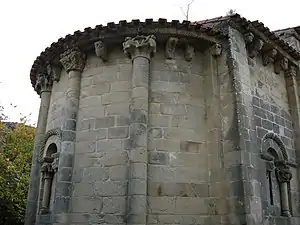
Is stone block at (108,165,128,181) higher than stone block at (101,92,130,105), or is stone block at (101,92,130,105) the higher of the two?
stone block at (101,92,130,105)

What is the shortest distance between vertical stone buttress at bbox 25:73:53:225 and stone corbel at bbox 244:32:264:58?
15.4 ft

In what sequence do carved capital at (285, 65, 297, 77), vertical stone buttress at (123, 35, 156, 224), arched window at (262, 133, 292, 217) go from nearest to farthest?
vertical stone buttress at (123, 35, 156, 224), arched window at (262, 133, 292, 217), carved capital at (285, 65, 297, 77)

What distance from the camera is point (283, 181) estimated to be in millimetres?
7281

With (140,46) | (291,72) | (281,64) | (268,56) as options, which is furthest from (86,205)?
(291,72)

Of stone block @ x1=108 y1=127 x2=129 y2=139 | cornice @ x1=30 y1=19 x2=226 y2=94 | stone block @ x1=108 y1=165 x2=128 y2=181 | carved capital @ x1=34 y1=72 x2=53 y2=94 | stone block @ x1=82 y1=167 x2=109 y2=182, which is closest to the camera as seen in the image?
stone block @ x1=108 y1=165 x2=128 y2=181

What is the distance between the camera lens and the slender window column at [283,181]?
281 inches

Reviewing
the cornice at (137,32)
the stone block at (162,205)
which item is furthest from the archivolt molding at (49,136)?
the stone block at (162,205)

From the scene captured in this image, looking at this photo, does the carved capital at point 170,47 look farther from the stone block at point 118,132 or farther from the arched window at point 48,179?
the arched window at point 48,179

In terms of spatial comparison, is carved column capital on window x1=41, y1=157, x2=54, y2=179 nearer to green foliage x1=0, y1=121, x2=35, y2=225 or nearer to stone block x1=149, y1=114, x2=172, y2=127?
stone block x1=149, y1=114, x2=172, y2=127

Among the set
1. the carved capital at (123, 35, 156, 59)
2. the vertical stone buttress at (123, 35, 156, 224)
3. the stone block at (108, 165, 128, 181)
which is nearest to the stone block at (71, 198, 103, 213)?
the stone block at (108, 165, 128, 181)

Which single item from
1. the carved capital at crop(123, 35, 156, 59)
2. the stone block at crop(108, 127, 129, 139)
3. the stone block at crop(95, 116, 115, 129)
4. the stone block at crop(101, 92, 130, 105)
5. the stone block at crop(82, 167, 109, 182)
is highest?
the carved capital at crop(123, 35, 156, 59)

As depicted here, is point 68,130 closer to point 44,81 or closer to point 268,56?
point 44,81

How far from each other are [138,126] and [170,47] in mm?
1820

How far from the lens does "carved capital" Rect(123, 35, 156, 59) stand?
6.81 m
